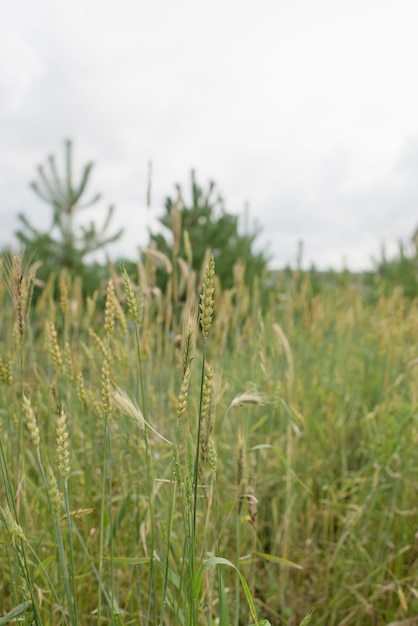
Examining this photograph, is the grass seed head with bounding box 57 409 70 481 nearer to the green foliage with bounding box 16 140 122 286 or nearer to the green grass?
the green grass

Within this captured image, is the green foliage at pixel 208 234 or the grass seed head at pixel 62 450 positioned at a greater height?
the green foliage at pixel 208 234

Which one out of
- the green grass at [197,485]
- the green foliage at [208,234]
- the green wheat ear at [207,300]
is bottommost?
the green grass at [197,485]

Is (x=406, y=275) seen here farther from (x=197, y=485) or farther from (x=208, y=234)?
(x=197, y=485)

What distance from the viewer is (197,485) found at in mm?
975

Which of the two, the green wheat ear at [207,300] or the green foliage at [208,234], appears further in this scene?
the green foliage at [208,234]

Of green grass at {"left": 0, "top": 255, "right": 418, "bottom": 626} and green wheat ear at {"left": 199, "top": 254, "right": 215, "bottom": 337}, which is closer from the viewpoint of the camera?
green wheat ear at {"left": 199, "top": 254, "right": 215, "bottom": 337}

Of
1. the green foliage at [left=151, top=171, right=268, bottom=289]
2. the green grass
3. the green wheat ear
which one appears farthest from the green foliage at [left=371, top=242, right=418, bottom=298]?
the green wheat ear

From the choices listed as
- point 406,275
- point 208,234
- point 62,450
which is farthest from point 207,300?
point 406,275

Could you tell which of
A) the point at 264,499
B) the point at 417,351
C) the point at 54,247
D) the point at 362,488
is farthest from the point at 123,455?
the point at 54,247

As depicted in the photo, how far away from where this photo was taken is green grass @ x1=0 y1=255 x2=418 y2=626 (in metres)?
1.06

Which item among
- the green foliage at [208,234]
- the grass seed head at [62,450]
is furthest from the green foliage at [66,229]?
the grass seed head at [62,450]

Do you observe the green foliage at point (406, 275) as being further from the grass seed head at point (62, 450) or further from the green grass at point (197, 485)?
the grass seed head at point (62, 450)

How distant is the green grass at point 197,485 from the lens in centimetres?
106

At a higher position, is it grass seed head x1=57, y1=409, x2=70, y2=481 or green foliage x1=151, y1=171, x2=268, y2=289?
green foliage x1=151, y1=171, x2=268, y2=289
